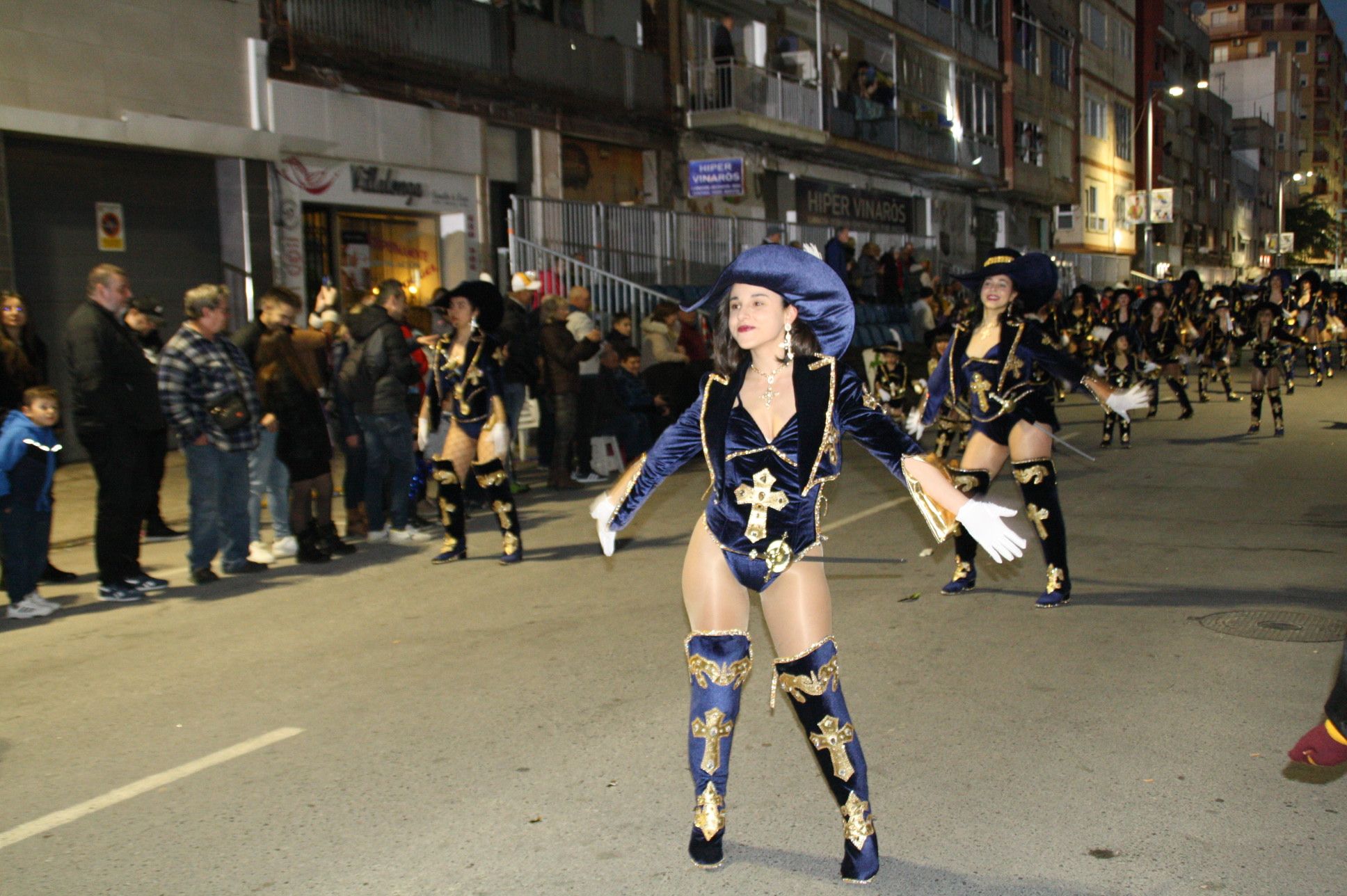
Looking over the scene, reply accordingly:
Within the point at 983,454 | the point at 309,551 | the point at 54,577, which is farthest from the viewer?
the point at 309,551

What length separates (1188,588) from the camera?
7855mm

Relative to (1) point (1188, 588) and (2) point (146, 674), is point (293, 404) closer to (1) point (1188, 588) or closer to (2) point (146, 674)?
(2) point (146, 674)

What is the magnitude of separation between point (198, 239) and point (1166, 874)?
14927 millimetres

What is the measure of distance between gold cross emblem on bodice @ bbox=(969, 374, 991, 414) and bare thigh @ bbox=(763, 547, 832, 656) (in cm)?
398

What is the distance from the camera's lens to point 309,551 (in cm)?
938

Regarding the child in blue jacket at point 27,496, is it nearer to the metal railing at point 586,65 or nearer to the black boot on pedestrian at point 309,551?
the black boot on pedestrian at point 309,551

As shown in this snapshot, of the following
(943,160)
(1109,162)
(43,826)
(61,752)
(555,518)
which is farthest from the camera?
(1109,162)

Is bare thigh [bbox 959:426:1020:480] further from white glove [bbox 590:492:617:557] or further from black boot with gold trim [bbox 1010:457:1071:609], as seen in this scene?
white glove [bbox 590:492:617:557]

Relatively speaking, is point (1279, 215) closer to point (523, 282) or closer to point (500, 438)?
point (523, 282)

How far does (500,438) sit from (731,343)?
5.01 meters

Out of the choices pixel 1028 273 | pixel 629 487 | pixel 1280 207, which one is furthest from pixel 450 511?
pixel 1280 207

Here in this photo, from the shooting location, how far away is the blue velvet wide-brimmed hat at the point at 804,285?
12.8 ft

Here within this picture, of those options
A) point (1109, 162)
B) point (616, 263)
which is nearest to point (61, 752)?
point (616, 263)

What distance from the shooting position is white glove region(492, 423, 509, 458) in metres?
8.88
